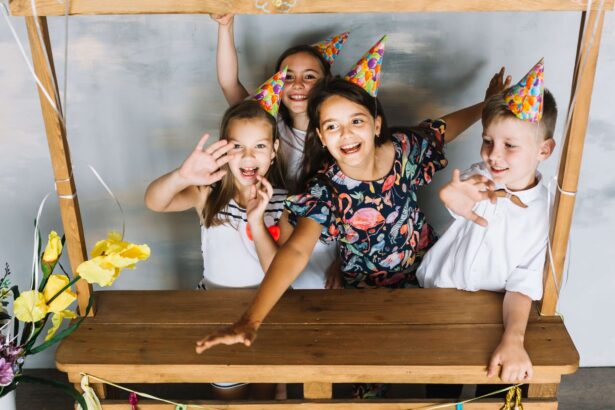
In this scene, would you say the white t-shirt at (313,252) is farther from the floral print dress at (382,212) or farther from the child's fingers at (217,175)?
the child's fingers at (217,175)

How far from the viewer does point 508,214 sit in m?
1.74

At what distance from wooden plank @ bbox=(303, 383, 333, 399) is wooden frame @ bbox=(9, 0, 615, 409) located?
0.06 feet

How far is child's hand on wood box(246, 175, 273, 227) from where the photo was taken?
1.70 metres

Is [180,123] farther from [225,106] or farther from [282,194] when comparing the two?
[282,194]

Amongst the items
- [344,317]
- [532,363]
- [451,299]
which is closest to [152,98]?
[344,317]

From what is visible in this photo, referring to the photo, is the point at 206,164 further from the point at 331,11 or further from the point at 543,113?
the point at 543,113

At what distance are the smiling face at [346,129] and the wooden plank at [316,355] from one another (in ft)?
1.33

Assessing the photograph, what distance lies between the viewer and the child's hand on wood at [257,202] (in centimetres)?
170

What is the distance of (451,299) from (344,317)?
0.88 feet

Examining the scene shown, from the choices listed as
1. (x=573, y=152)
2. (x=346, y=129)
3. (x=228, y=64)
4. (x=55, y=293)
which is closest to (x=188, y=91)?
(x=228, y=64)

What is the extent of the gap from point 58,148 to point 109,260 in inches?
10.4

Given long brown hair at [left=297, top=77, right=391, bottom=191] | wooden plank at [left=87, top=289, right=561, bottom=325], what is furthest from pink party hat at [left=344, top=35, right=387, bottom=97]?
wooden plank at [left=87, top=289, right=561, bottom=325]

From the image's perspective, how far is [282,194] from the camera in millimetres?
1930

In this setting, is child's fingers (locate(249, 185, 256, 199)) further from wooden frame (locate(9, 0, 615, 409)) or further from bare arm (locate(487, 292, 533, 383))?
bare arm (locate(487, 292, 533, 383))
